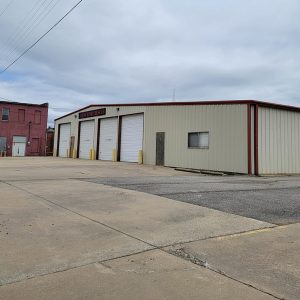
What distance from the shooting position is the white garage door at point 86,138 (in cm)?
3541

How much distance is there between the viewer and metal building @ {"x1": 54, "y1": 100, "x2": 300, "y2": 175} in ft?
69.4

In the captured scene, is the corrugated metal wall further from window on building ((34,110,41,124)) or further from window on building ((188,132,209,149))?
window on building ((34,110,41,124))

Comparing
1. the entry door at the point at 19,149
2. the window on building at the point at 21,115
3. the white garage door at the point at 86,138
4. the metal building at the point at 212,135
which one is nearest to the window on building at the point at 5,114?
the window on building at the point at 21,115

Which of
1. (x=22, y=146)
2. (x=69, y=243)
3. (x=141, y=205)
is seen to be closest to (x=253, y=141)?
(x=141, y=205)

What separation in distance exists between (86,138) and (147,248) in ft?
104

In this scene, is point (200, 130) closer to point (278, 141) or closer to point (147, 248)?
point (278, 141)

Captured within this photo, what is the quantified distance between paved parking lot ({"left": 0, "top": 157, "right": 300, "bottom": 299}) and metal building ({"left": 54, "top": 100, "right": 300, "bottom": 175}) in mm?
11724

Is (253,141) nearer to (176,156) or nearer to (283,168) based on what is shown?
(283,168)

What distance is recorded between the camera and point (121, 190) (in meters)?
11.7

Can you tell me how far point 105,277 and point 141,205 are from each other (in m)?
4.60

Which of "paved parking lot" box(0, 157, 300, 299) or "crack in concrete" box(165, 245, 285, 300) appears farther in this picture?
"crack in concrete" box(165, 245, 285, 300)

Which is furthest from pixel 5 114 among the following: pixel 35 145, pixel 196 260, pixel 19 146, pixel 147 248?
pixel 196 260

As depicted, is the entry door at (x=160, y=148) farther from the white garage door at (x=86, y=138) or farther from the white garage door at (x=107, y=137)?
the white garage door at (x=86, y=138)

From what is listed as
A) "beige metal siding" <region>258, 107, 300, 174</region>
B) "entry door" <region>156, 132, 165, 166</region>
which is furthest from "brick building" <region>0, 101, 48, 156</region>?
"beige metal siding" <region>258, 107, 300, 174</region>
